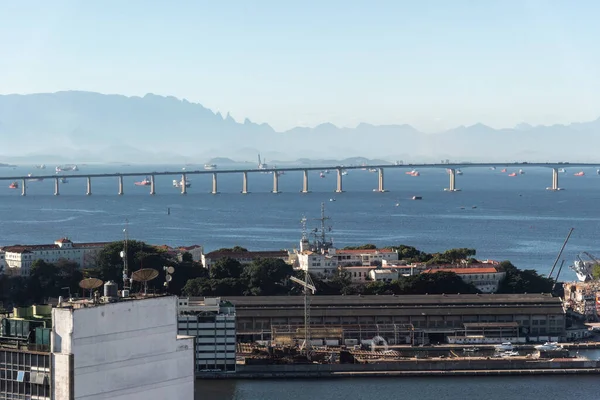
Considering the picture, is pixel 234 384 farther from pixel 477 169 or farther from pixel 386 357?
pixel 477 169

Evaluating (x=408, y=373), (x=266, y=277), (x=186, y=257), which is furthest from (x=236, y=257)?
(x=408, y=373)

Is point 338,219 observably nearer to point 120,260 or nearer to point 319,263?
point 319,263

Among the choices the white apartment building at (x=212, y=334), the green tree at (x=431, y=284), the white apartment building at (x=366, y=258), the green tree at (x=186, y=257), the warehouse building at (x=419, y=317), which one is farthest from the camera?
Answer: the white apartment building at (x=366, y=258)

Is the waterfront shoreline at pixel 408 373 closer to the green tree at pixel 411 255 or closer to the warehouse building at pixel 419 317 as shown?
the warehouse building at pixel 419 317

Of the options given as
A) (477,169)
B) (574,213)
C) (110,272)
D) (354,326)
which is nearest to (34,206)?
(574,213)

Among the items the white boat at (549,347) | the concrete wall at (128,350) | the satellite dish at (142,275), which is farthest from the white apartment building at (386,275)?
the concrete wall at (128,350)

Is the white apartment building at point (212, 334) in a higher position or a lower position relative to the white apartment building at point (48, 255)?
lower
